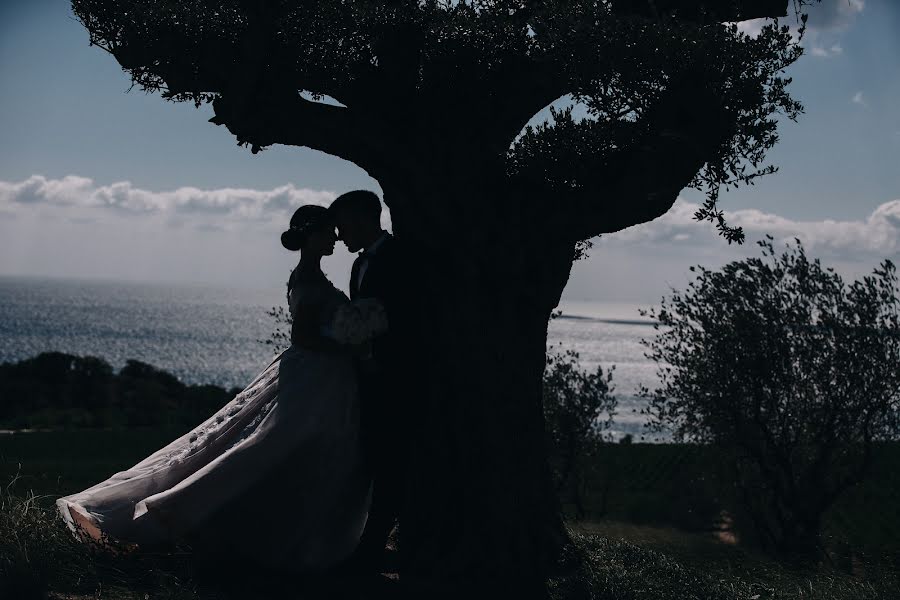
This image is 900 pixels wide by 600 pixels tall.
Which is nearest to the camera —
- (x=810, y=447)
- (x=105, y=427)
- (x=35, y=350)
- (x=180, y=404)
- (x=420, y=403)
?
(x=420, y=403)

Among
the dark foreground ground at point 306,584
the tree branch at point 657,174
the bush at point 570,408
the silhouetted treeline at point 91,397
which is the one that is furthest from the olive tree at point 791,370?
the silhouetted treeline at point 91,397

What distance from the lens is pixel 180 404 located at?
151 ft

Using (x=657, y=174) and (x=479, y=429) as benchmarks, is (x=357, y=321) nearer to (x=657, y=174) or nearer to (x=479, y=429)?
(x=479, y=429)

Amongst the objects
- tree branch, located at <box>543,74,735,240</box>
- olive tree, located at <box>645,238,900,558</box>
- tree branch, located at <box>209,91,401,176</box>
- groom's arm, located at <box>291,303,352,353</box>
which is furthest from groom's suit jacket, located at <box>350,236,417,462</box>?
olive tree, located at <box>645,238,900,558</box>

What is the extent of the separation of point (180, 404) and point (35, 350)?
127 metres

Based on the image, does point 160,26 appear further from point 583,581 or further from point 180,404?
point 180,404

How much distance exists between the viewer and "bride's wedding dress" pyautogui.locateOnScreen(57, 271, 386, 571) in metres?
7.37

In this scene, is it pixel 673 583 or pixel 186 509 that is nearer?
pixel 186 509

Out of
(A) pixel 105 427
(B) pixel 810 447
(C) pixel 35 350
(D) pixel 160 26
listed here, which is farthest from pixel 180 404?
(C) pixel 35 350

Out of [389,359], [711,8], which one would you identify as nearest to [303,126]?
[389,359]

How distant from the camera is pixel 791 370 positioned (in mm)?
18344

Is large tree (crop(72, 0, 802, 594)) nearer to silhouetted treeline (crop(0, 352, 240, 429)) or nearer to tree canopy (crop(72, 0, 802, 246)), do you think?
tree canopy (crop(72, 0, 802, 246))

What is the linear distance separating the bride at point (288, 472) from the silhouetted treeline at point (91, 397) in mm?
35210

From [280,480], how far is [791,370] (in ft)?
46.8
